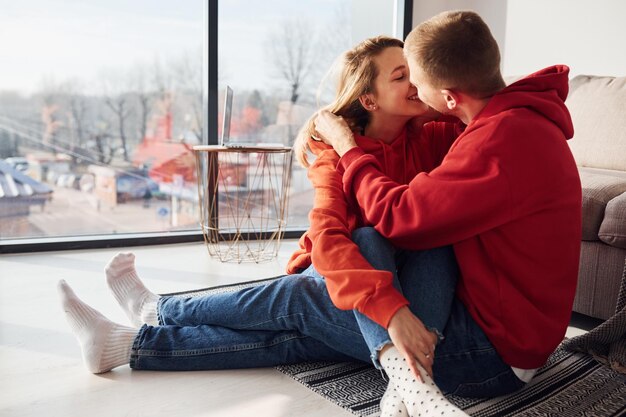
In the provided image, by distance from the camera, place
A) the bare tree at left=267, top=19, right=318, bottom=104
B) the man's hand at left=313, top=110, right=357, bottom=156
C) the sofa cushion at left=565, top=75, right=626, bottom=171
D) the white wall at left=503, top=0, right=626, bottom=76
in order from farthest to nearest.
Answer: the bare tree at left=267, top=19, right=318, bottom=104
the white wall at left=503, top=0, right=626, bottom=76
the sofa cushion at left=565, top=75, right=626, bottom=171
the man's hand at left=313, top=110, right=357, bottom=156

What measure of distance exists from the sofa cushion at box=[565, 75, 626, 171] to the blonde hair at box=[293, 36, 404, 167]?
1123 mm

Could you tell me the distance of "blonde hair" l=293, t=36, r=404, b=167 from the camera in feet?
5.38

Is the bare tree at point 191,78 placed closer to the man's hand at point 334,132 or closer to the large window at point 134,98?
the large window at point 134,98

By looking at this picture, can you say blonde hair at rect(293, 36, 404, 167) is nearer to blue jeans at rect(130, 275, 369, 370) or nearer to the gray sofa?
blue jeans at rect(130, 275, 369, 370)

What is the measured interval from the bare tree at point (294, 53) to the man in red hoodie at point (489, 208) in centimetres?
239

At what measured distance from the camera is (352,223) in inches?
57.9

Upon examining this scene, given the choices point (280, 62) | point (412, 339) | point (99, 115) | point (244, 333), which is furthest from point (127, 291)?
point (280, 62)

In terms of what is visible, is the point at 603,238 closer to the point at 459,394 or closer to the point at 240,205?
the point at 459,394

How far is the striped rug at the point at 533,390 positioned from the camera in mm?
1388

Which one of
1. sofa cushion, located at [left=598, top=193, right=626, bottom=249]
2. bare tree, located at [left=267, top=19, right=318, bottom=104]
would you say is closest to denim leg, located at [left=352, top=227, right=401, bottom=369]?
sofa cushion, located at [left=598, top=193, right=626, bottom=249]

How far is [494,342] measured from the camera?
1293 mm

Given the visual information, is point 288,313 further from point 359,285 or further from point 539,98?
point 539,98

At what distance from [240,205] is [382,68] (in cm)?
194

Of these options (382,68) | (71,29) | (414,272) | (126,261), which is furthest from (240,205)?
(414,272)
